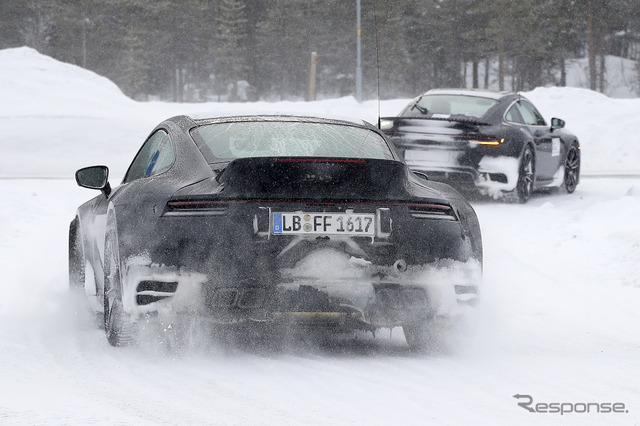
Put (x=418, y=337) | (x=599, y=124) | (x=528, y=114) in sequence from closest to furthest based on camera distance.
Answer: (x=418, y=337), (x=528, y=114), (x=599, y=124)

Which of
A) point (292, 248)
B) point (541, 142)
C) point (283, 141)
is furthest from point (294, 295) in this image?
point (541, 142)

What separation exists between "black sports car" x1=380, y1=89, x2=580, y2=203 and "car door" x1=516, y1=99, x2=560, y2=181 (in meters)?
0.04

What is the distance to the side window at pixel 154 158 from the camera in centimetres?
603

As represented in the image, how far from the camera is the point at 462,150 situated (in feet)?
44.3

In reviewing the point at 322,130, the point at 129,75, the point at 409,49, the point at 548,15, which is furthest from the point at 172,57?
the point at 322,130

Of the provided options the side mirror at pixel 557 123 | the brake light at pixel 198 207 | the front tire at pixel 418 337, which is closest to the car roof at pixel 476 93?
the side mirror at pixel 557 123

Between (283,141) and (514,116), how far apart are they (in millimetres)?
8907

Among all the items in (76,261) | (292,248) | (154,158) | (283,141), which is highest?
(283,141)

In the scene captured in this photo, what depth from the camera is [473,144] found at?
1350 cm

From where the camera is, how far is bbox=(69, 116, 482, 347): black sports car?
515 cm

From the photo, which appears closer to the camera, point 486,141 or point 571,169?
point 486,141

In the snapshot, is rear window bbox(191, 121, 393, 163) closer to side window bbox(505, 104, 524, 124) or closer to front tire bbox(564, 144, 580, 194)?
side window bbox(505, 104, 524, 124)

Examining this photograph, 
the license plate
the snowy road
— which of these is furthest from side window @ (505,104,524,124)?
Answer: the license plate

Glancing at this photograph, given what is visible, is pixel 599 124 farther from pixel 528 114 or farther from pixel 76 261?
pixel 76 261
